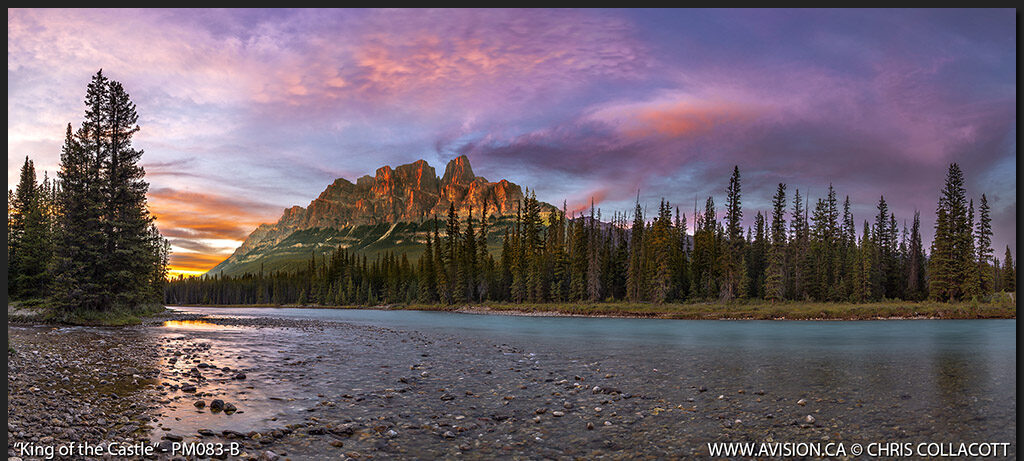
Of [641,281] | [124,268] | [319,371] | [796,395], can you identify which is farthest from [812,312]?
[124,268]

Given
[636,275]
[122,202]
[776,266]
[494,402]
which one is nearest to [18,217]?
[122,202]

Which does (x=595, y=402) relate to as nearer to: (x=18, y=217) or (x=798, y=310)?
(x=18, y=217)

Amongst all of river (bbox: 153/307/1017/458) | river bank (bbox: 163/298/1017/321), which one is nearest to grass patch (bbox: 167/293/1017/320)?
river bank (bbox: 163/298/1017/321)

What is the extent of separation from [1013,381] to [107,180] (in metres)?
57.4

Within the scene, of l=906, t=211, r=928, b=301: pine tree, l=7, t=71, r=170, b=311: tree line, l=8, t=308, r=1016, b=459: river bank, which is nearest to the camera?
l=8, t=308, r=1016, b=459: river bank

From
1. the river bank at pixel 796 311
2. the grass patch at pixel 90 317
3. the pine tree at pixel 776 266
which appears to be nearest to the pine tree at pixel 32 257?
the grass patch at pixel 90 317

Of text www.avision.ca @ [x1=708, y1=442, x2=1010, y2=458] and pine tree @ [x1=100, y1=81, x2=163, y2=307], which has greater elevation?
pine tree @ [x1=100, y1=81, x2=163, y2=307]

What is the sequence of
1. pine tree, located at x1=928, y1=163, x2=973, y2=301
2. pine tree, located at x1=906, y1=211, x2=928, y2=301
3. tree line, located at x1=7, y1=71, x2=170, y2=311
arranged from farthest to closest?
pine tree, located at x1=906, y1=211, x2=928, y2=301, pine tree, located at x1=928, y1=163, x2=973, y2=301, tree line, located at x1=7, y1=71, x2=170, y2=311

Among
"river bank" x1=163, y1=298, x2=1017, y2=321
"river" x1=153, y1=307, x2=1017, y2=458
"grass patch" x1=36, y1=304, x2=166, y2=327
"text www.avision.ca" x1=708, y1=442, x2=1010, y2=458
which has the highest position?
"text www.avision.ca" x1=708, y1=442, x2=1010, y2=458

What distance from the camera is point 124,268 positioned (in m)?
42.3

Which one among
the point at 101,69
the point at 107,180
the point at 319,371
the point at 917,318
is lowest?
the point at 917,318

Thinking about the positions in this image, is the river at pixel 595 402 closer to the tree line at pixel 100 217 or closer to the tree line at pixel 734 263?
the tree line at pixel 100 217

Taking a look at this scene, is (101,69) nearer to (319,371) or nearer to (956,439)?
(319,371)

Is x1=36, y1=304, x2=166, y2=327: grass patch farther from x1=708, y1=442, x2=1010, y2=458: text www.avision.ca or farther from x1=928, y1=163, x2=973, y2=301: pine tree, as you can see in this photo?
x1=928, y1=163, x2=973, y2=301: pine tree
